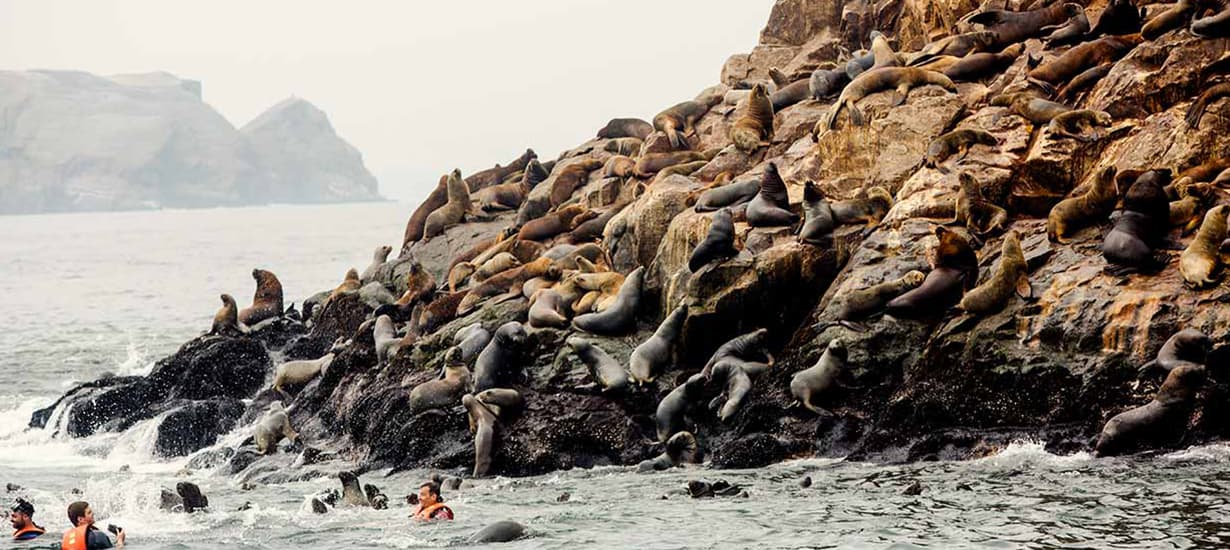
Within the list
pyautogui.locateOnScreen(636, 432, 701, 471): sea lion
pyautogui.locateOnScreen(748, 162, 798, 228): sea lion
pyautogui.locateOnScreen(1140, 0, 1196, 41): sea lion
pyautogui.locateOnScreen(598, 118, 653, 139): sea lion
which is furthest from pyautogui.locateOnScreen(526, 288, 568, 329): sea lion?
pyautogui.locateOnScreen(598, 118, 653, 139): sea lion

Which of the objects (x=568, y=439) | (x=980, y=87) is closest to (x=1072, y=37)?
(x=980, y=87)

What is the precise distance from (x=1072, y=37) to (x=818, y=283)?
267 inches

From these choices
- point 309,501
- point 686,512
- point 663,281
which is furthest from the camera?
point 663,281

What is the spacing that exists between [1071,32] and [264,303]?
17.7m

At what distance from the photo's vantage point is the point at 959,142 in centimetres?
2198

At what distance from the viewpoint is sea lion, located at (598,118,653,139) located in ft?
119

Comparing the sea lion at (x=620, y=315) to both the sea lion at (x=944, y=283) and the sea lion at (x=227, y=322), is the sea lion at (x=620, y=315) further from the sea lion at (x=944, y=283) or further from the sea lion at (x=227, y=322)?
the sea lion at (x=227, y=322)

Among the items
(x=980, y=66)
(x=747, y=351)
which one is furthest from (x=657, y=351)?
(x=980, y=66)

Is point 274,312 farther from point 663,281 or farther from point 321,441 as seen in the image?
point 663,281

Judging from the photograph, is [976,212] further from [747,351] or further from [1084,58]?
[1084,58]

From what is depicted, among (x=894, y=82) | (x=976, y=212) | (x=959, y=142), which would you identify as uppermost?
(x=894, y=82)

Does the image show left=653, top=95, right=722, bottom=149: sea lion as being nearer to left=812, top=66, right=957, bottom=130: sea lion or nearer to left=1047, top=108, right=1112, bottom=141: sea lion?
left=812, top=66, right=957, bottom=130: sea lion

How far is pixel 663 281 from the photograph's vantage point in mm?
22328

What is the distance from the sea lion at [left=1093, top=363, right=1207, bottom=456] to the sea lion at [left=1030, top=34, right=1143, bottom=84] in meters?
7.75
